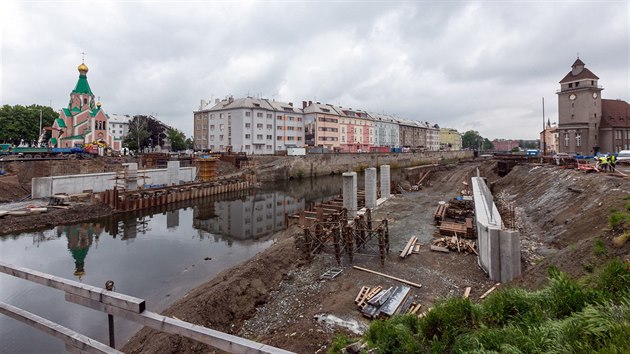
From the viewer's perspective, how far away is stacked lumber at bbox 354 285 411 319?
964 centimetres

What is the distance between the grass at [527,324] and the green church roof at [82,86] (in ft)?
231

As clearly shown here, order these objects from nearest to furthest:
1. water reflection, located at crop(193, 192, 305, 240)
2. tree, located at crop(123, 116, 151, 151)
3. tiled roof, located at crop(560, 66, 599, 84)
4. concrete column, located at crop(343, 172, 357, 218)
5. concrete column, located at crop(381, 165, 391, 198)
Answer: concrete column, located at crop(343, 172, 357, 218) < water reflection, located at crop(193, 192, 305, 240) < concrete column, located at crop(381, 165, 391, 198) < tiled roof, located at crop(560, 66, 599, 84) < tree, located at crop(123, 116, 151, 151)

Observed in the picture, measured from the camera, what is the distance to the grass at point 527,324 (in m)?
3.89

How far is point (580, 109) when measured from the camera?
48.7 m

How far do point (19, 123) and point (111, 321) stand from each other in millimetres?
78917

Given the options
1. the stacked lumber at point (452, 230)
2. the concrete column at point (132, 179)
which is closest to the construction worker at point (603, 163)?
the stacked lumber at point (452, 230)

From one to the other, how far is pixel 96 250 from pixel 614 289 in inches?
907

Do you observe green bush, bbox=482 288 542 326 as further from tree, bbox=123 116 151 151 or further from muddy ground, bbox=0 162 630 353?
tree, bbox=123 116 151 151

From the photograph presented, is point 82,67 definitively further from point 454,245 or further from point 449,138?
point 449,138

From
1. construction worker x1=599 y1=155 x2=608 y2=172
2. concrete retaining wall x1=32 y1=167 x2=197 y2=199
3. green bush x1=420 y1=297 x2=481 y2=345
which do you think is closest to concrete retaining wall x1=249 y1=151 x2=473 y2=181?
concrete retaining wall x1=32 y1=167 x2=197 y2=199

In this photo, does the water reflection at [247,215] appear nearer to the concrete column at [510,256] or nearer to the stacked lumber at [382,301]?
the stacked lumber at [382,301]

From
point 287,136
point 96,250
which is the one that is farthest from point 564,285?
point 287,136

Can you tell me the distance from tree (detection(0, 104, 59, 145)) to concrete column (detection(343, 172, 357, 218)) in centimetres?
6889

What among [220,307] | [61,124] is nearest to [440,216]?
[220,307]
